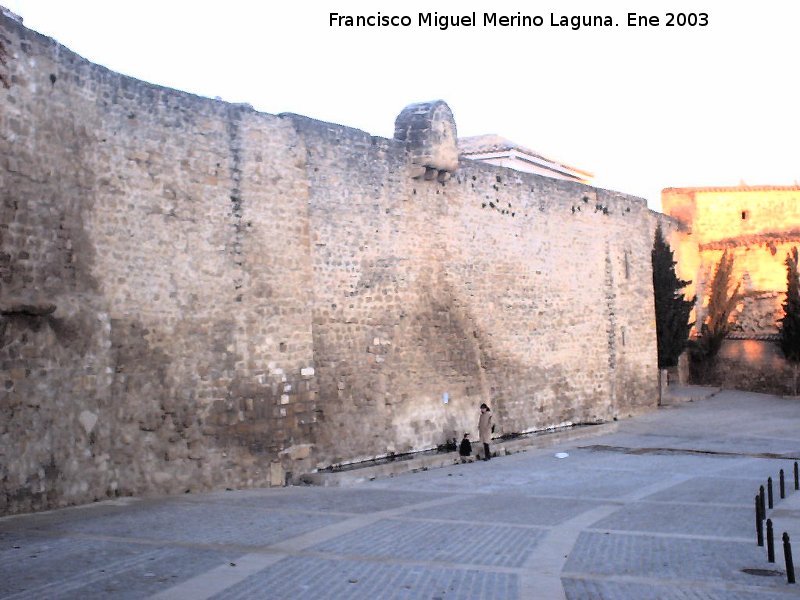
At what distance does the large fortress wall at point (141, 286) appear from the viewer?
370 inches

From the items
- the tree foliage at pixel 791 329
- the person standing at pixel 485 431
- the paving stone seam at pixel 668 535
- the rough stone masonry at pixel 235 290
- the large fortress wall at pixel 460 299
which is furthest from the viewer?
the tree foliage at pixel 791 329

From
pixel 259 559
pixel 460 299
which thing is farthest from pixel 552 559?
pixel 460 299

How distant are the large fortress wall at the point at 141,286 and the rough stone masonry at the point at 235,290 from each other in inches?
1.0

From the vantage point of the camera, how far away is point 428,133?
1580cm

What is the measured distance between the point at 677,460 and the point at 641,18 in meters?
7.38

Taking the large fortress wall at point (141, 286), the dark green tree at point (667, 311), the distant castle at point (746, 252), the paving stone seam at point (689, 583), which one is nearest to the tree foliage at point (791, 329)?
the distant castle at point (746, 252)

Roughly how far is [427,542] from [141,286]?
16.1 feet

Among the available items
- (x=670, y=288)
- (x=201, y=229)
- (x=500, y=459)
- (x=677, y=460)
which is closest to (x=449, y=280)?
(x=500, y=459)

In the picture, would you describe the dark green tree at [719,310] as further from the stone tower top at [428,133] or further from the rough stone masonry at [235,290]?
the stone tower top at [428,133]

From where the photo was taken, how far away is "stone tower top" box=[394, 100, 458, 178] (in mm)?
15797

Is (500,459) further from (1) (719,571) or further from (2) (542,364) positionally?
(1) (719,571)

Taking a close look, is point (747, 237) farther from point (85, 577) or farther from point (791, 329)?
point (85, 577)

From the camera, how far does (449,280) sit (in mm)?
16969

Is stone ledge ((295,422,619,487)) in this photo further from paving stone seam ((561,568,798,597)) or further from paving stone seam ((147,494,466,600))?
paving stone seam ((561,568,798,597))
